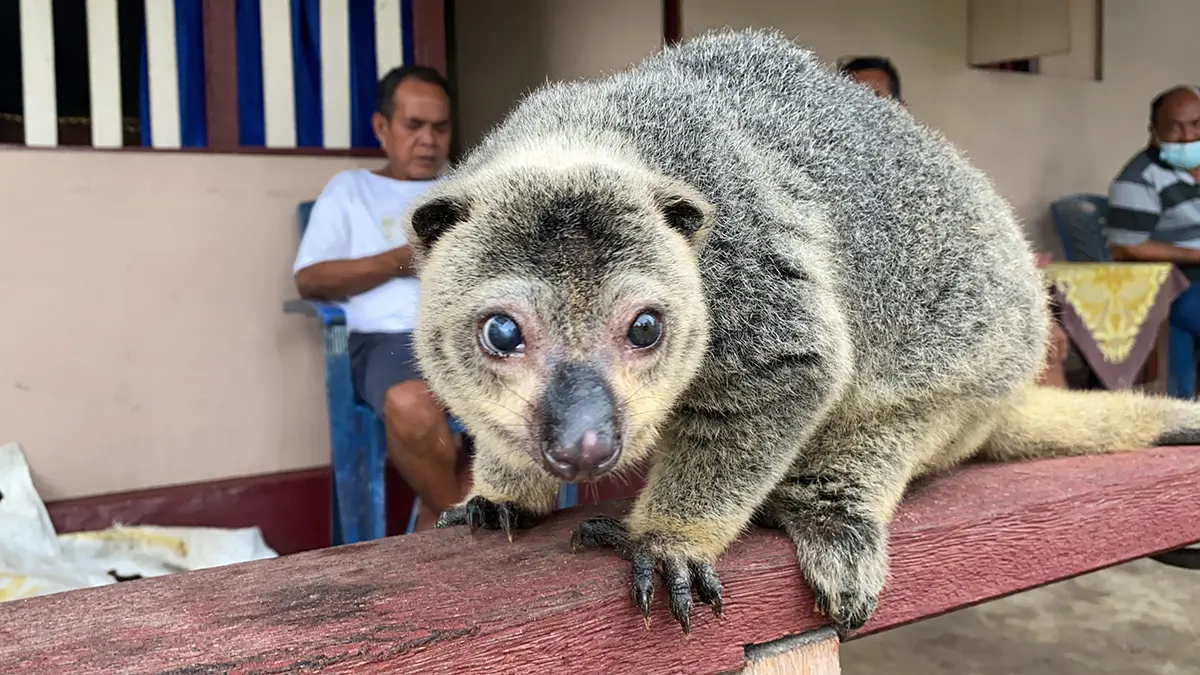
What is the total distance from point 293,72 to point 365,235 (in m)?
0.71

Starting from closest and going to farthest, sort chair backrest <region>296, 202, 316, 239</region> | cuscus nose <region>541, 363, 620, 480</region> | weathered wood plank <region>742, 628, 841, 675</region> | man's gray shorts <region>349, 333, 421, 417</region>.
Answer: cuscus nose <region>541, 363, 620, 480</region>
weathered wood plank <region>742, 628, 841, 675</region>
man's gray shorts <region>349, 333, 421, 417</region>
chair backrest <region>296, 202, 316, 239</region>

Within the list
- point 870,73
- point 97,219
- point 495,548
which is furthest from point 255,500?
point 870,73

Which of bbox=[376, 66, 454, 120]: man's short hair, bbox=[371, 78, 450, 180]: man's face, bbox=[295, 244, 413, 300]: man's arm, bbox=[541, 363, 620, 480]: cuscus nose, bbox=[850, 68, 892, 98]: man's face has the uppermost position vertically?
bbox=[850, 68, 892, 98]: man's face

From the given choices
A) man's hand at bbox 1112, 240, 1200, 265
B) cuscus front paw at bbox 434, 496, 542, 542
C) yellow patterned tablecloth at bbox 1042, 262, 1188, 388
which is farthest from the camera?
man's hand at bbox 1112, 240, 1200, 265

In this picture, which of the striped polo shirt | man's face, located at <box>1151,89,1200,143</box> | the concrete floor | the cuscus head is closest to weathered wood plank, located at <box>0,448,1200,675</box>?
the cuscus head

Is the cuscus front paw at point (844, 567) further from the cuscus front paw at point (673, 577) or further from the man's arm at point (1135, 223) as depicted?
the man's arm at point (1135, 223)

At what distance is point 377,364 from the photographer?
260 cm

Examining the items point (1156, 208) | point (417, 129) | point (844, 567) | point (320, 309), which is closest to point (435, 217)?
point (844, 567)

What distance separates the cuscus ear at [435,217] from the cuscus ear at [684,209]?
0.79ft

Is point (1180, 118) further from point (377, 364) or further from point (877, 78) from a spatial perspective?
point (377, 364)

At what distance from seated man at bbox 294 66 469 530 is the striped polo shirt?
10.6ft

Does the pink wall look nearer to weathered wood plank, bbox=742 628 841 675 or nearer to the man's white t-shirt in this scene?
the man's white t-shirt

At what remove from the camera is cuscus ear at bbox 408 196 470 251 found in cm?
108

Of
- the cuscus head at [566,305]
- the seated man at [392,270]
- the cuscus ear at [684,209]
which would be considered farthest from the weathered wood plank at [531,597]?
the seated man at [392,270]
